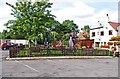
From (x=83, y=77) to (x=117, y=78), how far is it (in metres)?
1.54

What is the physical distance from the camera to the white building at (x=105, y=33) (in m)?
63.4

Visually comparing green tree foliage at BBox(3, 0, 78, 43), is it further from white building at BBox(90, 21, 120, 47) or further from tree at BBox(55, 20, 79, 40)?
tree at BBox(55, 20, 79, 40)

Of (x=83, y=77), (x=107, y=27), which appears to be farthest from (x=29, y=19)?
(x=107, y=27)

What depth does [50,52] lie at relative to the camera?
27.2 meters

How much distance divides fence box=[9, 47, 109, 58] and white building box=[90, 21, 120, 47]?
116ft

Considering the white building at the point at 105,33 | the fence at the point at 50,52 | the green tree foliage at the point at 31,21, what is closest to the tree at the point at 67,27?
the white building at the point at 105,33

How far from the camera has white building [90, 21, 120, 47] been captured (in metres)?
63.4

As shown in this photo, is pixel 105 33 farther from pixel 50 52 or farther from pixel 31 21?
pixel 50 52

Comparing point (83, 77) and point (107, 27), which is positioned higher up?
point (107, 27)

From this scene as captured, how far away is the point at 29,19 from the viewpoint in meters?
34.5

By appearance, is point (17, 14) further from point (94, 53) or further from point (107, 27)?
point (107, 27)

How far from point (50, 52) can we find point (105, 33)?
40.7 m

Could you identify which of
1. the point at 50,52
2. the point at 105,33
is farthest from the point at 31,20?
Answer: the point at 105,33

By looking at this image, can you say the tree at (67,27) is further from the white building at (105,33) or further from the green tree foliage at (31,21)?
the green tree foliage at (31,21)
